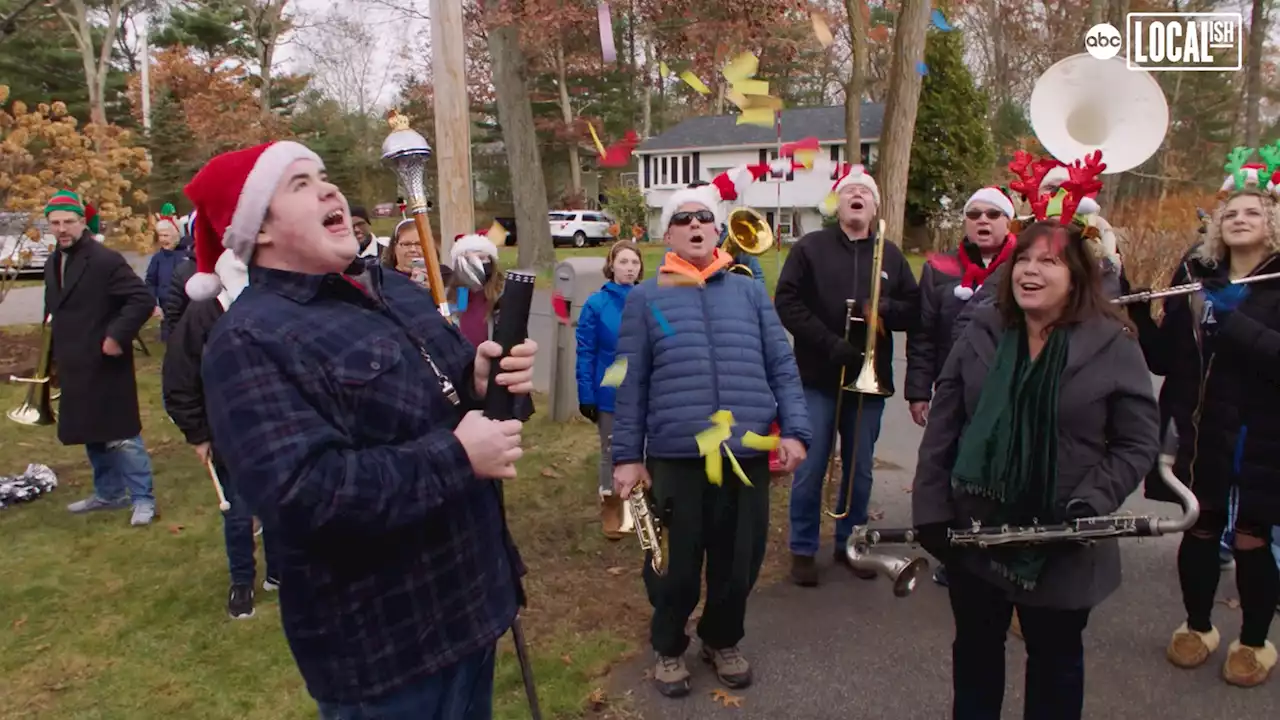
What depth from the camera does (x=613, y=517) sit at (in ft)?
17.0

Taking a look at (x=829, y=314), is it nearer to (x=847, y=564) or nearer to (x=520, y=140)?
(x=847, y=564)

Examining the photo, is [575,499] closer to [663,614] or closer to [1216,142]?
[663,614]

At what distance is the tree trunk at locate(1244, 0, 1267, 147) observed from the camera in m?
21.8

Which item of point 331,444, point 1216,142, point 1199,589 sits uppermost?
point 1216,142

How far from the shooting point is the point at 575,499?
595cm

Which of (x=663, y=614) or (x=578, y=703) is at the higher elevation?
(x=663, y=614)

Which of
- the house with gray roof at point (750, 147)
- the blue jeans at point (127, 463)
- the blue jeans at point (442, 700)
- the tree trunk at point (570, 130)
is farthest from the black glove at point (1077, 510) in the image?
the house with gray roof at point (750, 147)

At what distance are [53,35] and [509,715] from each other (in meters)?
39.7

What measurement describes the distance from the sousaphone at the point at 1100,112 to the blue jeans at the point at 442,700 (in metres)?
3.04

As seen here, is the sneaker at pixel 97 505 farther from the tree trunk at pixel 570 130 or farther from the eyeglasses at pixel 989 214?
the tree trunk at pixel 570 130

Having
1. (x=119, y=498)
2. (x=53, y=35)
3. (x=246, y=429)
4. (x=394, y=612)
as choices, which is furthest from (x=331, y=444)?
(x=53, y=35)

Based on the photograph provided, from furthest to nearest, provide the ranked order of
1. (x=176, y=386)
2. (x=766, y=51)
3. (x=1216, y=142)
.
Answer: (x=1216, y=142)
(x=766, y=51)
(x=176, y=386)

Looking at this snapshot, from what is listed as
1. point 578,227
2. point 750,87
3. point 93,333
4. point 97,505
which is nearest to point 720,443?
point 750,87

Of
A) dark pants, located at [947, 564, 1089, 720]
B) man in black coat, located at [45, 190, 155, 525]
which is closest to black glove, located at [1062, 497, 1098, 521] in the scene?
dark pants, located at [947, 564, 1089, 720]
